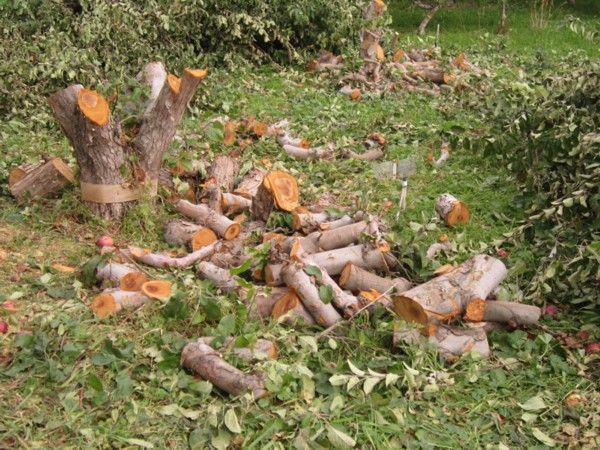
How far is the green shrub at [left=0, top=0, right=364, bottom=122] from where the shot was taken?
7188 mm

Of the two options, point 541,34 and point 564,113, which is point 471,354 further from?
point 541,34

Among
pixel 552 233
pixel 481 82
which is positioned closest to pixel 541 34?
pixel 481 82

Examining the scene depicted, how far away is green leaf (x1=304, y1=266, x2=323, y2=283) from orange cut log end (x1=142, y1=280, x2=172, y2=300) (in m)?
0.74

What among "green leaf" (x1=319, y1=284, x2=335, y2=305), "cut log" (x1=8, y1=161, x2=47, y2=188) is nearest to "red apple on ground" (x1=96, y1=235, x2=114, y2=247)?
"cut log" (x1=8, y1=161, x2=47, y2=188)

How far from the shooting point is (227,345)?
355 centimetres

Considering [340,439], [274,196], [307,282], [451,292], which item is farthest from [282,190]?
[340,439]

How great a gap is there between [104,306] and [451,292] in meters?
1.81

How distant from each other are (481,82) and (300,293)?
17.0 ft

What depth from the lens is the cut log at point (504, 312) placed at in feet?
12.7

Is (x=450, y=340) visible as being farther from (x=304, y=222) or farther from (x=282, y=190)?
(x=282, y=190)

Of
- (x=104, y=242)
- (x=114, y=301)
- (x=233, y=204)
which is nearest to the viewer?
(x=114, y=301)

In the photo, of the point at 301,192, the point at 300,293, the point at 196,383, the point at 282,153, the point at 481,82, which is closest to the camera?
the point at 196,383

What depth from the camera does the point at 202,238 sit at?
4.60 metres

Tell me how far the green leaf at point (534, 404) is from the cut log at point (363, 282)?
97 cm
